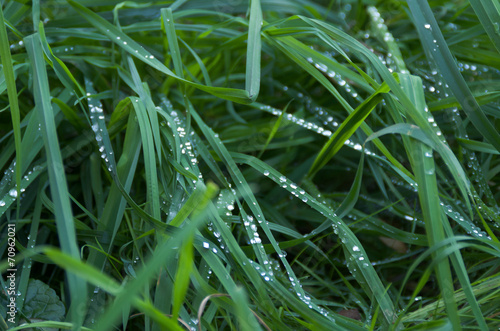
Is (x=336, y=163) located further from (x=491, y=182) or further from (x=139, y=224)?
(x=139, y=224)

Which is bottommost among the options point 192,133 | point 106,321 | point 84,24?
point 106,321

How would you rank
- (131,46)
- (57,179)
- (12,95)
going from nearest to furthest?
1. (57,179)
2. (12,95)
3. (131,46)

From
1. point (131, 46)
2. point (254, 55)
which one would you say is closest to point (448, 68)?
point (254, 55)

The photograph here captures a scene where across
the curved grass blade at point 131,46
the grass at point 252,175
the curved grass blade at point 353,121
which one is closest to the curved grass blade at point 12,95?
the grass at point 252,175

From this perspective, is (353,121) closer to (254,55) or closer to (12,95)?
(254,55)

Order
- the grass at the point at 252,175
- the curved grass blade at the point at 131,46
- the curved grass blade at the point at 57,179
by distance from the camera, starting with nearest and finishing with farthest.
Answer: the curved grass blade at the point at 57,179
the grass at the point at 252,175
the curved grass blade at the point at 131,46

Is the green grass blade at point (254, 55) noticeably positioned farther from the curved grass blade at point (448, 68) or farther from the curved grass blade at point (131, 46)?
the curved grass blade at point (448, 68)

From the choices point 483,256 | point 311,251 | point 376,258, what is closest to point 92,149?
point 311,251

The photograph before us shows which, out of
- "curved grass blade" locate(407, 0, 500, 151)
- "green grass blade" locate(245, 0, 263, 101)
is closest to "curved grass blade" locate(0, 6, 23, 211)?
"green grass blade" locate(245, 0, 263, 101)

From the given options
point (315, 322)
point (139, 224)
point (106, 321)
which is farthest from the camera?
point (139, 224)
